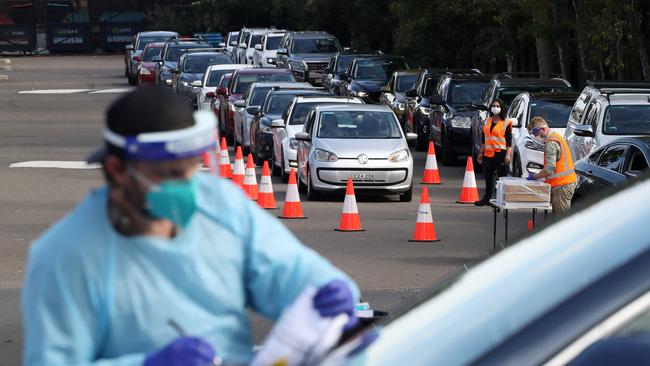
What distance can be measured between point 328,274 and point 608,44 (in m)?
26.9

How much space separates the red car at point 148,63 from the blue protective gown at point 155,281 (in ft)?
151

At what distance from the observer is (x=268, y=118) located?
2917 cm

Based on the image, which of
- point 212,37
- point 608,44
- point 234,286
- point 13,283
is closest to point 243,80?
point 608,44

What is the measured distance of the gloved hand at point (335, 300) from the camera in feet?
9.31

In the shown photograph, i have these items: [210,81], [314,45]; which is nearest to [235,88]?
[210,81]

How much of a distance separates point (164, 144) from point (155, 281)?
0.26 m

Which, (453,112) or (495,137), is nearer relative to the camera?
(495,137)

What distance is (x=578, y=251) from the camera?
99.5 inches

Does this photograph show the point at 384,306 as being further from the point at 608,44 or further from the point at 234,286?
the point at 608,44

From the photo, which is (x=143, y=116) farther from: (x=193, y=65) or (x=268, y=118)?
(x=193, y=65)

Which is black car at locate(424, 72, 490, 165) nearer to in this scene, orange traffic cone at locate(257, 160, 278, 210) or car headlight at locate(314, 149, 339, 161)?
car headlight at locate(314, 149, 339, 161)

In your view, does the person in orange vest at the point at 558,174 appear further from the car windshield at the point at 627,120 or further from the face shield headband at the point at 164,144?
the face shield headband at the point at 164,144

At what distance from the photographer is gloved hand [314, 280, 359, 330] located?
112 inches

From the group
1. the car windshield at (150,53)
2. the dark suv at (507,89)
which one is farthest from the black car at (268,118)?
the car windshield at (150,53)
